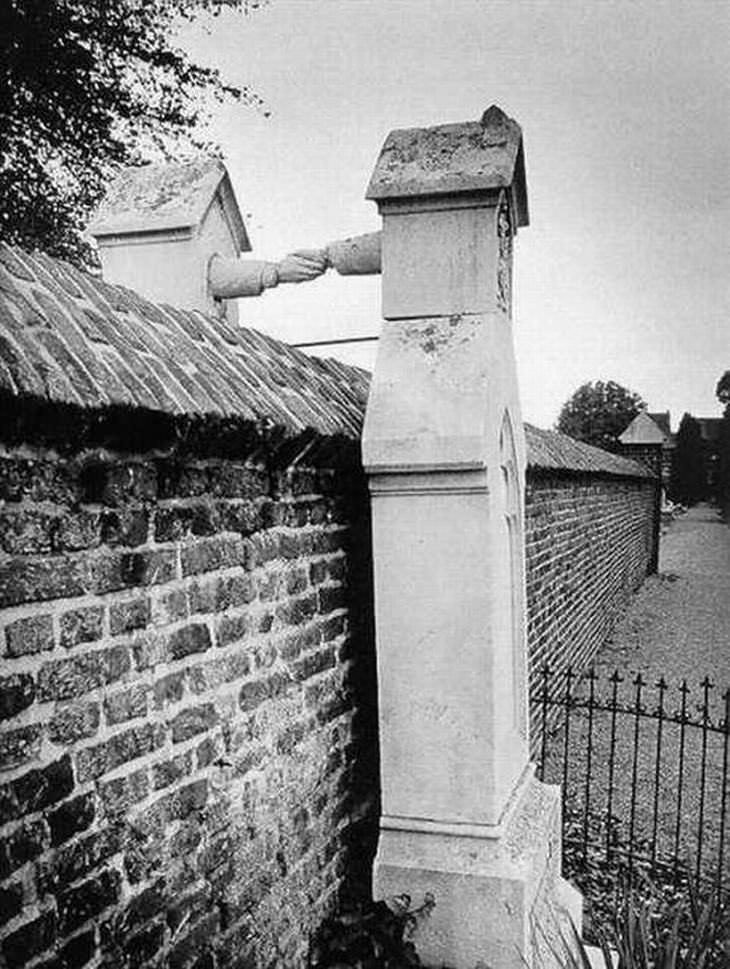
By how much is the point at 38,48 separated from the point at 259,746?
3.10 meters

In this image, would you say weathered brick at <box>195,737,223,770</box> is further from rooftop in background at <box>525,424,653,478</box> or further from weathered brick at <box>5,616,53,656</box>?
rooftop in background at <box>525,424,653,478</box>

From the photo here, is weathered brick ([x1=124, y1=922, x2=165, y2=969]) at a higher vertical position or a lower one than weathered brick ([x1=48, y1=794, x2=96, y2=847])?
lower

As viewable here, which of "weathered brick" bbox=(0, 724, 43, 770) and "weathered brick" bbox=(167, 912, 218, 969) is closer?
"weathered brick" bbox=(0, 724, 43, 770)

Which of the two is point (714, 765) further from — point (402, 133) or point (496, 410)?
point (402, 133)

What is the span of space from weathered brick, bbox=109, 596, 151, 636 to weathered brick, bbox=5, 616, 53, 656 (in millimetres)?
206

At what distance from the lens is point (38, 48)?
11.9 ft

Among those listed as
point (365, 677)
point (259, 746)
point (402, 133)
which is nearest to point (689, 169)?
point (402, 133)

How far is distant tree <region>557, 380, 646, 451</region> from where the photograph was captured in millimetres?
56906

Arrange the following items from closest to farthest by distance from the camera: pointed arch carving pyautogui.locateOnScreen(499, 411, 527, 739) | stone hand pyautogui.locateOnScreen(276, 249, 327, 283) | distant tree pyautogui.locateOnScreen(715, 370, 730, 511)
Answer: pointed arch carving pyautogui.locateOnScreen(499, 411, 527, 739)
stone hand pyautogui.locateOnScreen(276, 249, 327, 283)
distant tree pyautogui.locateOnScreen(715, 370, 730, 511)

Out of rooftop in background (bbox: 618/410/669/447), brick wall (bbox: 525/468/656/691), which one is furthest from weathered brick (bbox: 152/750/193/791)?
rooftop in background (bbox: 618/410/669/447)

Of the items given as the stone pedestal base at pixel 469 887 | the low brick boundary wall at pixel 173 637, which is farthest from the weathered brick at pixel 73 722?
the stone pedestal base at pixel 469 887

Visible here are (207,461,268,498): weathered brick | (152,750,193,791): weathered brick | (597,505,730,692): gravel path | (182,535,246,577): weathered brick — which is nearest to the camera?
(152,750,193,791): weathered brick

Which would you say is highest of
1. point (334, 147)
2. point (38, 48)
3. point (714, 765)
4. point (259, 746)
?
point (38, 48)

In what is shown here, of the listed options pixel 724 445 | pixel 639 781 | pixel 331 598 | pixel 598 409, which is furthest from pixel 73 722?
pixel 598 409
